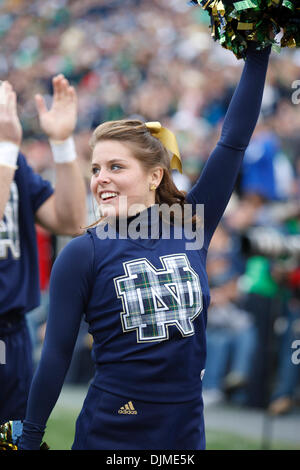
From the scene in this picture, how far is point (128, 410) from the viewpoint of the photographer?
7.14 feet

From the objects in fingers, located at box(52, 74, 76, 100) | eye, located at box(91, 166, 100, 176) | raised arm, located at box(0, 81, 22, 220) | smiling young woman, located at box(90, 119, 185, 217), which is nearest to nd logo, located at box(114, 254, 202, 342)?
smiling young woman, located at box(90, 119, 185, 217)

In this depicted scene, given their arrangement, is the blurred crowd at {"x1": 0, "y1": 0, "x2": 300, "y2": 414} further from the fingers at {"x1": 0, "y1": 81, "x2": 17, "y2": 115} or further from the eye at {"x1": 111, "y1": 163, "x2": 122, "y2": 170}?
the eye at {"x1": 111, "y1": 163, "x2": 122, "y2": 170}

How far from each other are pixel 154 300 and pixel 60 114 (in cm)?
116

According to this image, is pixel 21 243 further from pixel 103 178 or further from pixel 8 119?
pixel 103 178

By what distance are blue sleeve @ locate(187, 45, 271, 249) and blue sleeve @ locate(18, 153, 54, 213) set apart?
0.96 metres

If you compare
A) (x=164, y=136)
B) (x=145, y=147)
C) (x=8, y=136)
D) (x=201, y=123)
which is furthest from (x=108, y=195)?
(x=201, y=123)

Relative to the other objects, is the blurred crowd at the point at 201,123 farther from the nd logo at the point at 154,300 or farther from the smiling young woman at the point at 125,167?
the nd logo at the point at 154,300

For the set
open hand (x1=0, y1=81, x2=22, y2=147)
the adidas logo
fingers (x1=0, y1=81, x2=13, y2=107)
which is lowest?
the adidas logo

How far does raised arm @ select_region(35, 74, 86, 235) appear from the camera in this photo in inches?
121

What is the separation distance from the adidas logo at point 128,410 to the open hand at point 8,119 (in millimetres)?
1128

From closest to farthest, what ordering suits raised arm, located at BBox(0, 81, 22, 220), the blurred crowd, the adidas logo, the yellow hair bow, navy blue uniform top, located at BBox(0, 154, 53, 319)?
the adidas logo < the yellow hair bow < raised arm, located at BBox(0, 81, 22, 220) < navy blue uniform top, located at BBox(0, 154, 53, 319) < the blurred crowd

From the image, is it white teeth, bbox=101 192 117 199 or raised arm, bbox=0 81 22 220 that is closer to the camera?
white teeth, bbox=101 192 117 199

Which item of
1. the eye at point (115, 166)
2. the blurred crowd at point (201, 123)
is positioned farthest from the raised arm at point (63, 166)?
the blurred crowd at point (201, 123)

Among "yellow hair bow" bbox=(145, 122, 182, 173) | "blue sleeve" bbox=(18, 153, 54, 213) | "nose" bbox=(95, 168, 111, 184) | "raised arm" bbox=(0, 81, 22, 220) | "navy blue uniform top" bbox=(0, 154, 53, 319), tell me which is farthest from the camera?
"blue sleeve" bbox=(18, 153, 54, 213)
